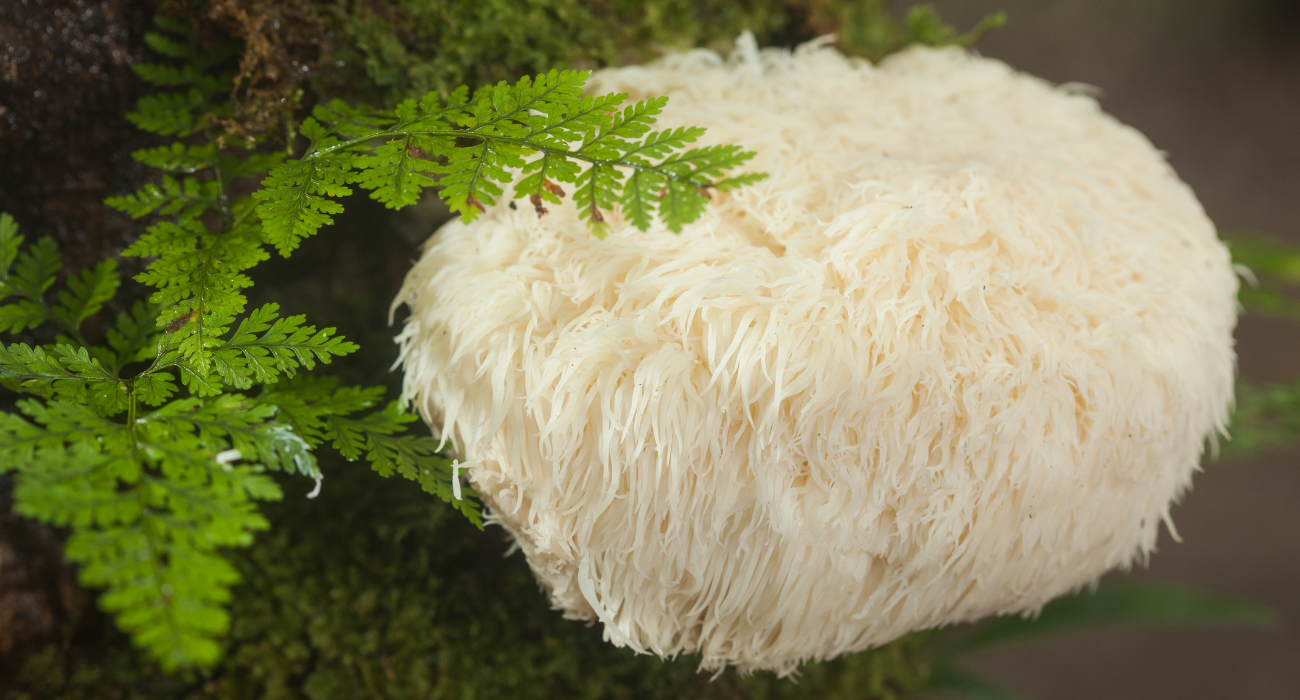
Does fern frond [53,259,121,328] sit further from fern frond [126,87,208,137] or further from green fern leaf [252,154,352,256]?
green fern leaf [252,154,352,256]

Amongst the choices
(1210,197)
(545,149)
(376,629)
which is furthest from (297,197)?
(1210,197)

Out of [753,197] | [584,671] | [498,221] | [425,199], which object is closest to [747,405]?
[753,197]

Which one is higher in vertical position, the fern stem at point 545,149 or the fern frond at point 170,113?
the fern stem at point 545,149

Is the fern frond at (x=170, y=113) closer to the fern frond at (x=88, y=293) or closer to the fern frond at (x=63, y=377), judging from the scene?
the fern frond at (x=88, y=293)

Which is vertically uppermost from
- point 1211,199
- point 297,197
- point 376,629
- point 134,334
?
point 297,197

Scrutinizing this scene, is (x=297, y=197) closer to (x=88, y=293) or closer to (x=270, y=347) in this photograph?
(x=270, y=347)

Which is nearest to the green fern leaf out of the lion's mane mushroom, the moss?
the lion's mane mushroom

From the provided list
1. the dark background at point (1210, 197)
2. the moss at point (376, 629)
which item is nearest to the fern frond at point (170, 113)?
the moss at point (376, 629)
